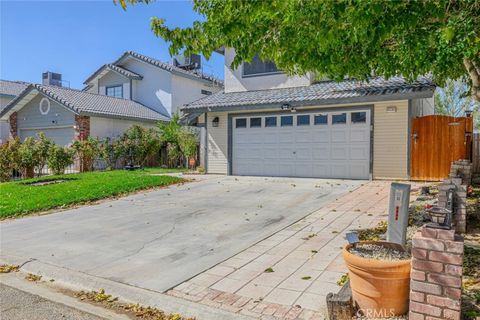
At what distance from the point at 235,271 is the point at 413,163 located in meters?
9.57

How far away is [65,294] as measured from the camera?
4.09 metres

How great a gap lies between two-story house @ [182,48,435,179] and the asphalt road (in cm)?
984

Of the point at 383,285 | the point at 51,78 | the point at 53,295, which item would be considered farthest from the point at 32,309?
the point at 51,78

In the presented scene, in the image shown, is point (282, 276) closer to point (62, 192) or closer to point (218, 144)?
point (62, 192)

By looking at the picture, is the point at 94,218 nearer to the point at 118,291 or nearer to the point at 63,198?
the point at 63,198

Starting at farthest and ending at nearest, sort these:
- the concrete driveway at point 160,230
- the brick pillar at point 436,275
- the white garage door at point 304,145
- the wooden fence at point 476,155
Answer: the white garage door at point 304,145 < the wooden fence at point 476,155 < the concrete driveway at point 160,230 < the brick pillar at point 436,275

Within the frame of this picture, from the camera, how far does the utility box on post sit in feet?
13.8

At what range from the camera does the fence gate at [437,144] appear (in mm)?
11438

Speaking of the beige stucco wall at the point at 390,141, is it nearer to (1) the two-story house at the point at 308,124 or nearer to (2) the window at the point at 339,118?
(1) the two-story house at the point at 308,124

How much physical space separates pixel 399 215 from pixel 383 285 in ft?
4.88

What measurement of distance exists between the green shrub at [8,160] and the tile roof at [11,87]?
1266 centimetres

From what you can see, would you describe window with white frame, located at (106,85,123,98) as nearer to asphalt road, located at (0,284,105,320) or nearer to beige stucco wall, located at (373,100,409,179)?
beige stucco wall, located at (373,100,409,179)

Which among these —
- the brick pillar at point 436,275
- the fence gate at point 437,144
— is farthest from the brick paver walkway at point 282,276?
the fence gate at point 437,144

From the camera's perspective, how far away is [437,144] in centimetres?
1169
